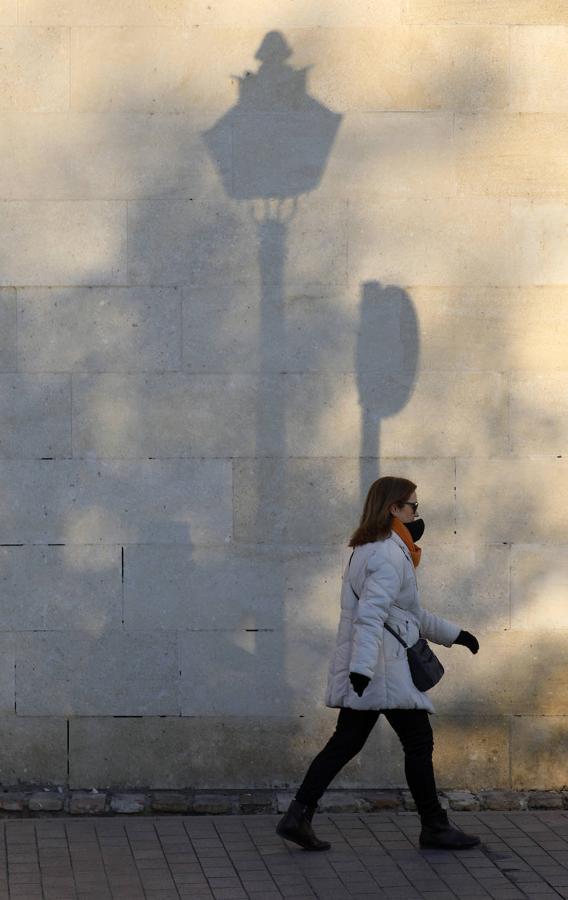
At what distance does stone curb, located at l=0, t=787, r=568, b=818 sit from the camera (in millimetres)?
7203

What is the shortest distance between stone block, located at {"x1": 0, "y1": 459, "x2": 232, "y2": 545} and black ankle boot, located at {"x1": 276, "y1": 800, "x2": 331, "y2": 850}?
157 cm

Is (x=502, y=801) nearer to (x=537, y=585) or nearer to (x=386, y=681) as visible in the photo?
(x=537, y=585)

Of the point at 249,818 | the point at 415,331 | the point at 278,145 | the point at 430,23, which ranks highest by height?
the point at 430,23

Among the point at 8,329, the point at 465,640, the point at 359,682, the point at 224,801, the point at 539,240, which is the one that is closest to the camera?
the point at 359,682

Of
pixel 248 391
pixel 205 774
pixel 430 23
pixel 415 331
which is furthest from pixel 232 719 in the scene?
pixel 430 23

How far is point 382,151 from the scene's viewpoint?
7477 mm

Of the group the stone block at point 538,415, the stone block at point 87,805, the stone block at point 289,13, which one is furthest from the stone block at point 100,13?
the stone block at point 87,805

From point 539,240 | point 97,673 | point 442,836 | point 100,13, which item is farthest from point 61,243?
point 442,836

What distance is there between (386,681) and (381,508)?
31.0 inches

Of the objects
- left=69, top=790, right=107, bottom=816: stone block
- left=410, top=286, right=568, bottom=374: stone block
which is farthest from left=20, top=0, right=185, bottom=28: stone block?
left=69, top=790, right=107, bottom=816: stone block

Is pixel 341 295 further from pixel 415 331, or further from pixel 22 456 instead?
pixel 22 456

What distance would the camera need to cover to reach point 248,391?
7457mm

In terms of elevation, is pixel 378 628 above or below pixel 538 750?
above

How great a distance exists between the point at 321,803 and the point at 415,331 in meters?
2.52
